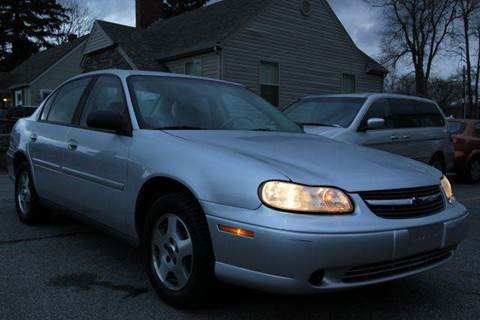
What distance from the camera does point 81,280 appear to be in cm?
381

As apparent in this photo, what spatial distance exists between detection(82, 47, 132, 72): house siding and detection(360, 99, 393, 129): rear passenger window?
12.4 m

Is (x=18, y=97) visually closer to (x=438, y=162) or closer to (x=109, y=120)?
(x=438, y=162)

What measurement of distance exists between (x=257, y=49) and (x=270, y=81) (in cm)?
126

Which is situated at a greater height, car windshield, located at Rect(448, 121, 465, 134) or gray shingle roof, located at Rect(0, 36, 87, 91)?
gray shingle roof, located at Rect(0, 36, 87, 91)

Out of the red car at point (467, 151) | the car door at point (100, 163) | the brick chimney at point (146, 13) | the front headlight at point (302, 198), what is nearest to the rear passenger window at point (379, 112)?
the red car at point (467, 151)

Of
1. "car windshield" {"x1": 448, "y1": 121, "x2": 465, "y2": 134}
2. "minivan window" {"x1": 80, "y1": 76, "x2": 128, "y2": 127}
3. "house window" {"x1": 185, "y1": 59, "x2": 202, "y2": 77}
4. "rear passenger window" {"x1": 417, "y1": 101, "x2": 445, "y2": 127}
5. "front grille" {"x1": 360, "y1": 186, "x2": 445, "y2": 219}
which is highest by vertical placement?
"house window" {"x1": 185, "y1": 59, "x2": 202, "y2": 77}

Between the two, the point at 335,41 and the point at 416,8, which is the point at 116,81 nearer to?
the point at 335,41

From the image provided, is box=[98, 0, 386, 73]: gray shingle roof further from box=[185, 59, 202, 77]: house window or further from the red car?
the red car

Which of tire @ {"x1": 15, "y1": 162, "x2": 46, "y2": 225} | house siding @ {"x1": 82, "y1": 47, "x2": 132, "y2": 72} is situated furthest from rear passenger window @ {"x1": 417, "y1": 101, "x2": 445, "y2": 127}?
house siding @ {"x1": 82, "y1": 47, "x2": 132, "y2": 72}

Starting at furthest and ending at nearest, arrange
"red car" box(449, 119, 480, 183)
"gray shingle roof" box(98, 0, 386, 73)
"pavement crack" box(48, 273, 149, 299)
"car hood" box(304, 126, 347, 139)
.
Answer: "gray shingle roof" box(98, 0, 386, 73) < "red car" box(449, 119, 480, 183) < "car hood" box(304, 126, 347, 139) < "pavement crack" box(48, 273, 149, 299)

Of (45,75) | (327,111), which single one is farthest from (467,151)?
(45,75)

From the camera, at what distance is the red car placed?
10953 mm

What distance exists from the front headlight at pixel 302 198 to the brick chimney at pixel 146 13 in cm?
2499

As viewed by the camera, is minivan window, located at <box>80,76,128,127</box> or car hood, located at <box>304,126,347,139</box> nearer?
minivan window, located at <box>80,76,128,127</box>
